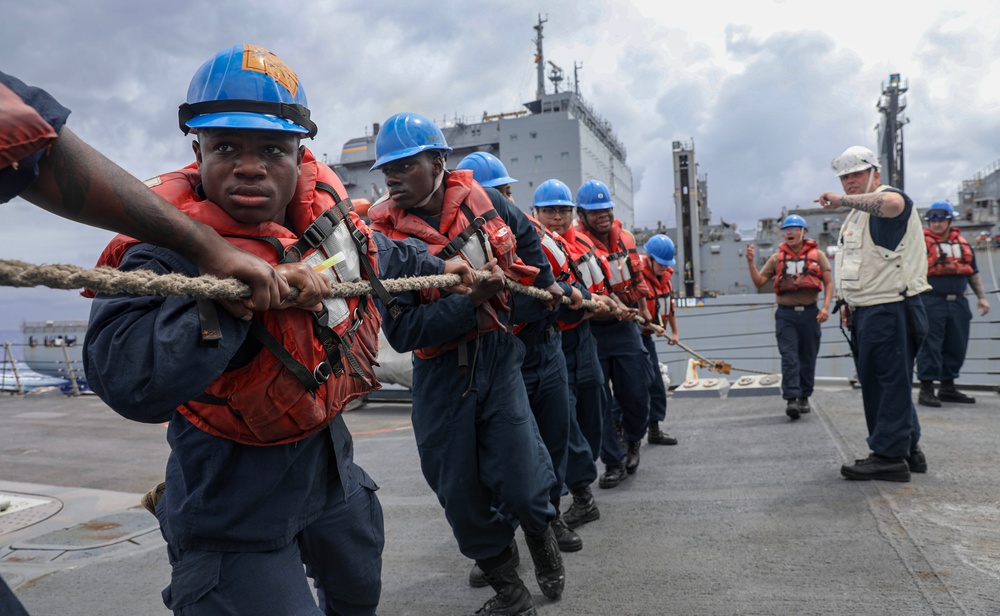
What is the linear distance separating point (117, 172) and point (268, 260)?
16.5 inches

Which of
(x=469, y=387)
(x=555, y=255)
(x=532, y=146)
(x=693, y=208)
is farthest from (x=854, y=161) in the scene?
(x=532, y=146)

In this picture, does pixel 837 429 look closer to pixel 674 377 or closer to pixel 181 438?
pixel 181 438

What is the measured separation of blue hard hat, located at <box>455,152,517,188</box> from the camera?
4.26 m

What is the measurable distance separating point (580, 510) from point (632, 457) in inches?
53.3

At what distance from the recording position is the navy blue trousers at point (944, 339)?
734cm

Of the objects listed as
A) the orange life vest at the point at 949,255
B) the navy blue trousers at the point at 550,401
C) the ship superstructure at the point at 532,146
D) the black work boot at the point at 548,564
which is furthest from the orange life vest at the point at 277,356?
the ship superstructure at the point at 532,146

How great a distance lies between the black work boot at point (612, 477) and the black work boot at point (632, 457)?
0.24 metres

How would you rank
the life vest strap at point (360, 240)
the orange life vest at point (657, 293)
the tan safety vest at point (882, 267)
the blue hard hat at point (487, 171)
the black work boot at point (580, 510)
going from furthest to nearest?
the orange life vest at point (657, 293), the tan safety vest at point (882, 267), the blue hard hat at point (487, 171), the black work boot at point (580, 510), the life vest strap at point (360, 240)

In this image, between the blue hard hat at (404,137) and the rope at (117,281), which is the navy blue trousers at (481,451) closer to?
the blue hard hat at (404,137)

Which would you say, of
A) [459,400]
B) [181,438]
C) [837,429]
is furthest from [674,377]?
[181,438]

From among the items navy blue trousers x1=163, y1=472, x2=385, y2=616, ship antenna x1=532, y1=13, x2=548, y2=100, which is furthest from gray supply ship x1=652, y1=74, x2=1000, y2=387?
navy blue trousers x1=163, y1=472, x2=385, y2=616

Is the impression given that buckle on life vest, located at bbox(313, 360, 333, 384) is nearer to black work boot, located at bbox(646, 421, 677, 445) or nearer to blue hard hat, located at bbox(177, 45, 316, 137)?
blue hard hat, located at bbox(177, 45, 316, 137)

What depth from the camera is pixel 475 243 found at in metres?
2.95

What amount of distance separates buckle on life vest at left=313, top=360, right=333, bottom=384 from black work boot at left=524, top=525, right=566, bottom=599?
5.88 ft
